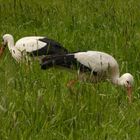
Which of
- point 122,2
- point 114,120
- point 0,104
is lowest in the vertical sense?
point 122,2

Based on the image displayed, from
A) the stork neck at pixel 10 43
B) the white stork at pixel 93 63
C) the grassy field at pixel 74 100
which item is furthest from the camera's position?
the stork neck at pixel 10 43

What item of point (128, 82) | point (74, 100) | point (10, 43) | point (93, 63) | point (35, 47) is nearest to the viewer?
point (74, 100)

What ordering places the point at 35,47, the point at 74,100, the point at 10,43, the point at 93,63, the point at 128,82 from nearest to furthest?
the point at 74,100 → the point at 128,82 → the point at 93,63 → the point at 35,47 → the point at 10,43

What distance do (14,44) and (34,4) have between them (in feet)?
13.3

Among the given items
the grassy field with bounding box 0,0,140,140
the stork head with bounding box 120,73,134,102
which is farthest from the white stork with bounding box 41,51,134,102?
the grassy field with bounding box 0,0,140,140

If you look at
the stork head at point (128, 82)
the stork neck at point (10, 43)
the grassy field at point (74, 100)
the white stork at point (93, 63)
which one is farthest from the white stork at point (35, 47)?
the stork head at point (128, 82)

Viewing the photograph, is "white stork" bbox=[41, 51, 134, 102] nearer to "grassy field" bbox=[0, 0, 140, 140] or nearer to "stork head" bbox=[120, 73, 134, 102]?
"stork head" bbox=[120, 73, 134, 102]

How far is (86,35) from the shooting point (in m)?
10.2

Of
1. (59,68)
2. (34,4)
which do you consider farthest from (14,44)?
(34,4)

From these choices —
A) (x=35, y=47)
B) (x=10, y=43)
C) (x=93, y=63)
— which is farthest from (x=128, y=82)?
(x=10, y=43)

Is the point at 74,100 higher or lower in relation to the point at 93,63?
higher

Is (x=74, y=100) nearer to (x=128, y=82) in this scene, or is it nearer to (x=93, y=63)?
(x=128, y=82)

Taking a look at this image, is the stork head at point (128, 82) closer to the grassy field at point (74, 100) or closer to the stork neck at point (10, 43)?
the grassy field at point (74, 100)

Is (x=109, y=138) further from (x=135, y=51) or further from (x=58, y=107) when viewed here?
(x=135, y=51)
